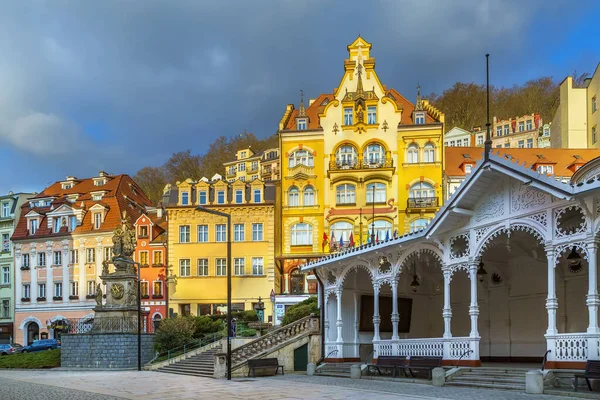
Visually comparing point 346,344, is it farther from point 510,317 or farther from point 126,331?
point 126,331

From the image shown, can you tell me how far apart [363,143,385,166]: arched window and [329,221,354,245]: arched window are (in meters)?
4.89

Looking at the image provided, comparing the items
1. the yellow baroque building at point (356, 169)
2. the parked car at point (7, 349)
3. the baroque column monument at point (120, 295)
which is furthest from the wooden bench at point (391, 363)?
the parked car at point (7, 349)

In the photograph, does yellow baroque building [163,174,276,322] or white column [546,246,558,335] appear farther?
yellow baroque building [163,174,276,322]

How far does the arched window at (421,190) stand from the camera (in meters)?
52.8

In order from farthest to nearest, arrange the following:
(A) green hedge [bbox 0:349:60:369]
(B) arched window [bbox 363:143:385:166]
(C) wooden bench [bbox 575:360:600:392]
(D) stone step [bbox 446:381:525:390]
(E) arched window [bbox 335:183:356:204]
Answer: (E) arched window [bbox 335:183:356:204]
(B) arched window [bbox 363:143:385:166]
(A) green hedge [bbox 0:349:60:369]
(D) stone step [bbox 446:381:525:390]
(C) wooden bench [bbox 575:360:600:392]

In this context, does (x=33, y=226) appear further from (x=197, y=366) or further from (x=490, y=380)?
(x=490, y=380)

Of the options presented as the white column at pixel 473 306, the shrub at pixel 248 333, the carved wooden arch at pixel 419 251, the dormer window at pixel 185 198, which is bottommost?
the shrub at pixel 248 333

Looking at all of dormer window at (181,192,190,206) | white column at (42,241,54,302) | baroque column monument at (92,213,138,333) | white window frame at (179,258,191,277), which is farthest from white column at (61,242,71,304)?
baroque column monument at (92,213,138,333)

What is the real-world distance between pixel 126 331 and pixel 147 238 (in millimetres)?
19854

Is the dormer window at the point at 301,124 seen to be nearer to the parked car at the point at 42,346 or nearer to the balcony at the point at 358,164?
the balcony at the point at 358,164

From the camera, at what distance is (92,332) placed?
131 ft

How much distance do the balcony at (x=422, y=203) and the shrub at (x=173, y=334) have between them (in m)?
→ 20.3

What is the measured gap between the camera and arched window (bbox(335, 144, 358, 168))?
5378 centimetres

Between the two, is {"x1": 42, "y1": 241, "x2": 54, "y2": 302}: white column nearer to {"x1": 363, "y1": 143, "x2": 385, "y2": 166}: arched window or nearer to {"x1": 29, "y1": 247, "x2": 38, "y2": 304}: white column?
{"x1": 29, "y1": 247, "x2": 38, "y2": 304}: white column
